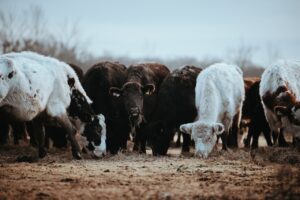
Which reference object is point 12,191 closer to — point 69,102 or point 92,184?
point 92,184

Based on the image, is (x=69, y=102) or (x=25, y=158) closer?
(x=25, y=158)

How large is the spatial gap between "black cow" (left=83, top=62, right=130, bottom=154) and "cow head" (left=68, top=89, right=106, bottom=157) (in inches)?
40.5

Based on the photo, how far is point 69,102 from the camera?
492 inches

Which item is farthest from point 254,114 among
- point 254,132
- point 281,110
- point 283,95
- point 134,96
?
point 134,96

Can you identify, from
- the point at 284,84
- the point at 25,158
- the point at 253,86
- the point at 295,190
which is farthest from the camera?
the point at 253,86

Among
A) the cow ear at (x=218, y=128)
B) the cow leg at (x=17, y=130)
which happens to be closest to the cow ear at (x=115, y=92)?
the cow ear at (x=218, y=128)

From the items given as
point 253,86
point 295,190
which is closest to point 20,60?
point 295,190

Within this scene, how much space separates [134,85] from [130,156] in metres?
1.92

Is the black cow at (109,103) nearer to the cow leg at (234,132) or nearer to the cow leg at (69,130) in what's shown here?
the cow leg at (69,130)

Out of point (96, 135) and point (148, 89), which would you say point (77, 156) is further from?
point (148, 89)

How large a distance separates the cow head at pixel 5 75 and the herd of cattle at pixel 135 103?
0.7 inches

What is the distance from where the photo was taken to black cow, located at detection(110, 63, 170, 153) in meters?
13.3

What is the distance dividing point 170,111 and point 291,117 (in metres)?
2.93

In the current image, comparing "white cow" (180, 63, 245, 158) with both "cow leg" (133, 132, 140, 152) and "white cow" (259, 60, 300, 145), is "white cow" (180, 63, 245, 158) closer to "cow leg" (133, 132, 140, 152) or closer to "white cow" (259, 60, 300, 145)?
"white cow" (259, 60, 300, 145)
